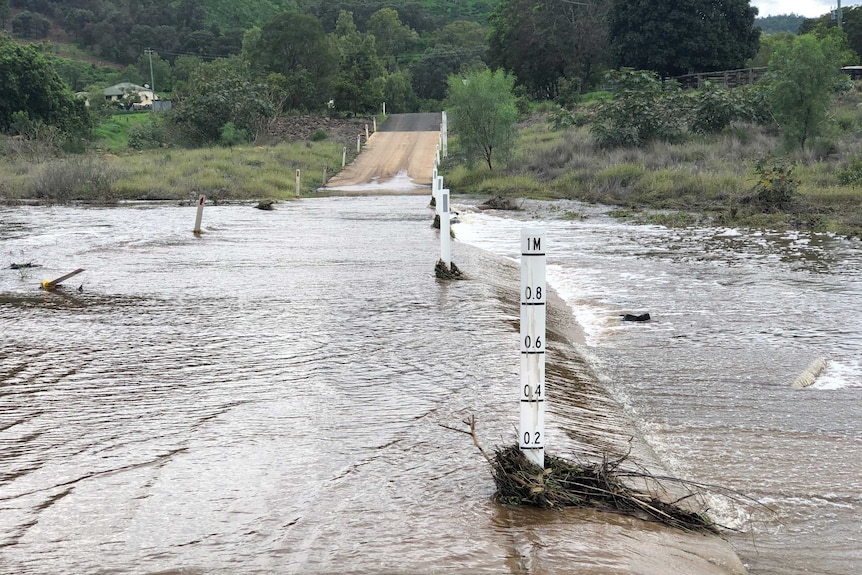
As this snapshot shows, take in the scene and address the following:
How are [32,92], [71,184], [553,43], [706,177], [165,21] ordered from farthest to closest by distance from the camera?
[165,21]
[553,43]
[32,92]
[71,184]
[706,177]

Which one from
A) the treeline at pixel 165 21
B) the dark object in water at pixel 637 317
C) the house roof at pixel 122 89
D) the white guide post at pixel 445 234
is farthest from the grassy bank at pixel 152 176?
the treeline at pixel 165 21

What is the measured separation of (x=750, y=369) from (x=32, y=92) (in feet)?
225

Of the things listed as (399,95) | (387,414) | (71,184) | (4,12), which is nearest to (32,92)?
Result: (71,184)

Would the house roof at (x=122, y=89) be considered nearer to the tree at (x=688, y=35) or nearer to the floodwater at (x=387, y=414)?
the tree at (x=688, y=35)

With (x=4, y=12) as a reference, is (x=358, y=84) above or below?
below

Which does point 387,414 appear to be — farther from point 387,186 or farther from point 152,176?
point 387,186

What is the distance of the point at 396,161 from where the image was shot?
53.3m

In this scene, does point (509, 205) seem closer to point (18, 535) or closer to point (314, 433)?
point (314, 433)

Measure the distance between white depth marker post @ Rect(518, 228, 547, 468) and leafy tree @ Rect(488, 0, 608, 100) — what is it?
254ft

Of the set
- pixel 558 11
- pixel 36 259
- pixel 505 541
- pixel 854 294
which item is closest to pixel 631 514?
pixel 505 541

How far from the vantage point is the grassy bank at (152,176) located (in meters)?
35.5

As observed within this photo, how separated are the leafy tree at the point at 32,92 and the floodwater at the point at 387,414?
57.3 metres

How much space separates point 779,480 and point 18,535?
4820mm

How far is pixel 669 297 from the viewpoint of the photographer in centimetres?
1350
